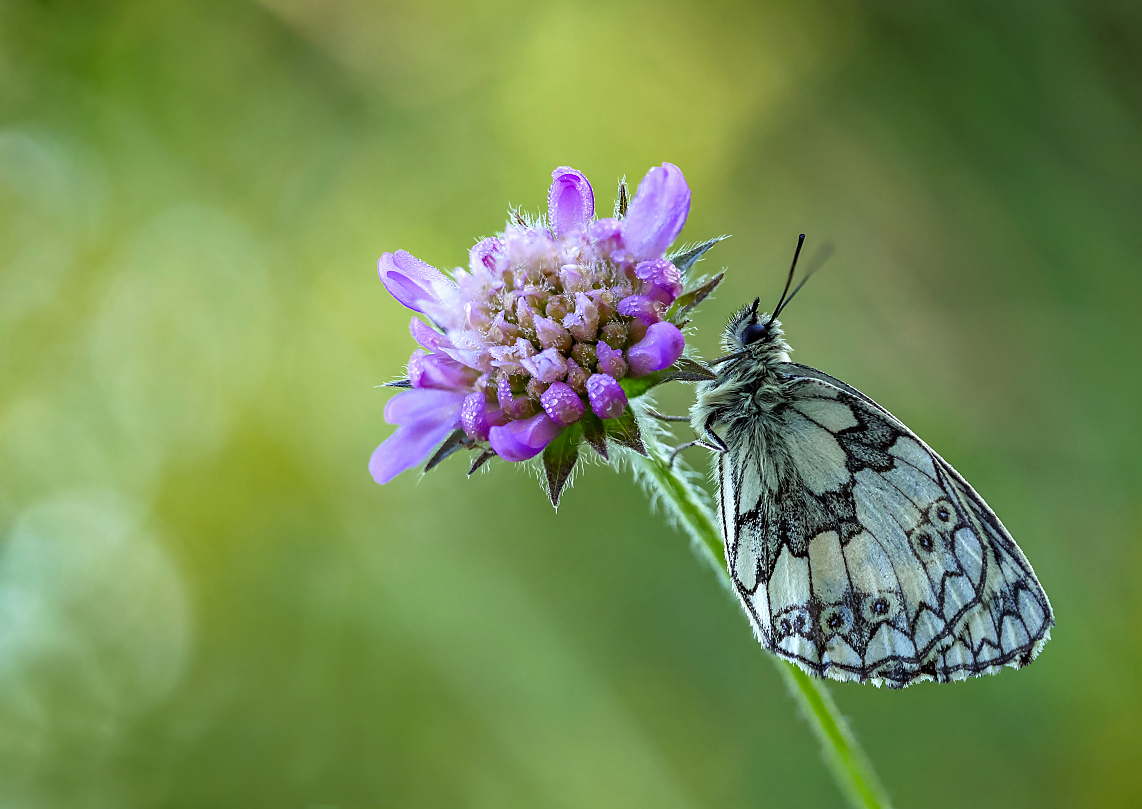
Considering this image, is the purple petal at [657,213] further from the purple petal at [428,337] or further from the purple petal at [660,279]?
the purple petal at [428,337]

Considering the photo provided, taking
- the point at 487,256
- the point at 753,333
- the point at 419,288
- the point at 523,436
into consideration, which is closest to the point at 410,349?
the point at 419,288

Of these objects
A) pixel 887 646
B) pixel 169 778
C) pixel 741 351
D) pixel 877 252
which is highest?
pixel 877 252

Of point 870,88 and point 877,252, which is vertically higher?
point 870,88

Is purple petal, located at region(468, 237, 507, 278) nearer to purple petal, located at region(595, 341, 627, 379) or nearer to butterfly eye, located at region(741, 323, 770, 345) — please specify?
purple petal, located at region(595, 341, 627, 379)

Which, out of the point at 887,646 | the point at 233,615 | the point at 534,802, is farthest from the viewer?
the point at 233,615

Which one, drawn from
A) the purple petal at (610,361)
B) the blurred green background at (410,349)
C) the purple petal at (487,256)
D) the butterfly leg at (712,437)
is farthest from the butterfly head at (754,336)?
the blurred green background at (410,349)

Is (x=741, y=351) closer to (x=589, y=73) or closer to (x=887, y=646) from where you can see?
(x=887, y=646)

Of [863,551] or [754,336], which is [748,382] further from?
[863,551]

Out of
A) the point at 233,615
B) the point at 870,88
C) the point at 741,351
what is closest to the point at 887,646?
the point at 741,351
